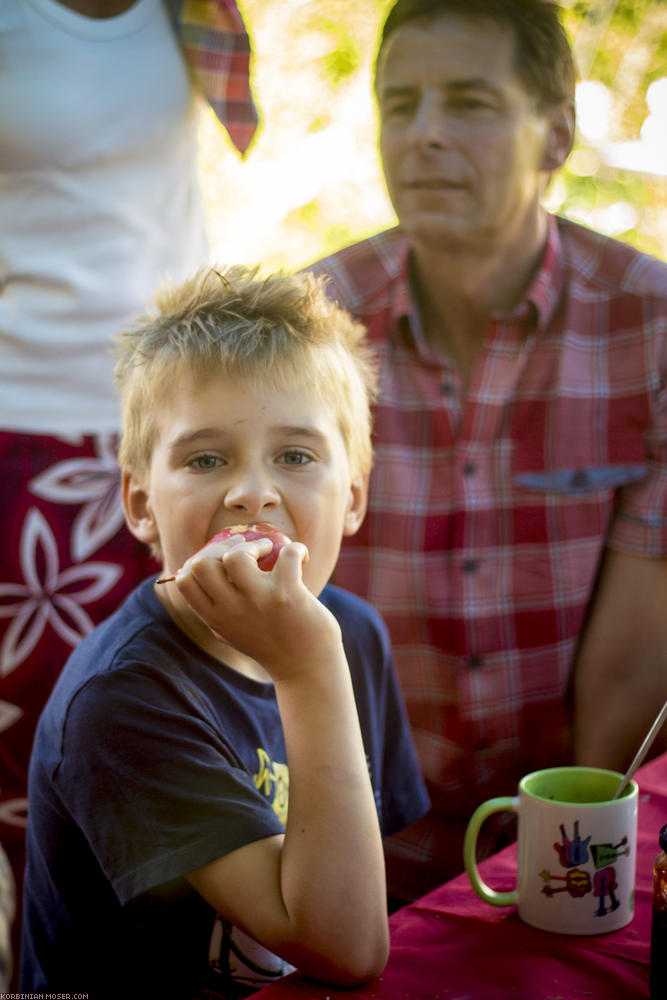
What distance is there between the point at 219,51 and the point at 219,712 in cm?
88

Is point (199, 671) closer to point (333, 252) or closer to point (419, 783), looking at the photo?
point (419, 783)

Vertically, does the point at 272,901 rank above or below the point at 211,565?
below

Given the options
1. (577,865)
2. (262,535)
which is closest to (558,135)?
(262,535)

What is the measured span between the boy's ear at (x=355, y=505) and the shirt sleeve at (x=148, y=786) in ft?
0.92

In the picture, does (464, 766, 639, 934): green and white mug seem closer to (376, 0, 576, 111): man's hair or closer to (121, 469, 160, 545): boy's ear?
(121, 469, 160, 545): boy's ear

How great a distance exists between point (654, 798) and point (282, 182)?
3.25 ft

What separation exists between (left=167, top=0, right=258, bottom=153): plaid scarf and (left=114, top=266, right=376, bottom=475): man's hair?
49 centimetres

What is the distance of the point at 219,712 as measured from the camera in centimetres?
82

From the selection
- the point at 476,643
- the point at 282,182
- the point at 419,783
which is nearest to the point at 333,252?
the point at 282,182

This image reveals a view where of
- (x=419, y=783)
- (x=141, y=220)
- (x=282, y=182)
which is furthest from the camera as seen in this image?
(x=282, y=182)

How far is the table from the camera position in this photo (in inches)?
25.9

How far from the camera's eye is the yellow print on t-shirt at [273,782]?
830 millimetres

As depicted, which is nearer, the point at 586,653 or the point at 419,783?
the point at 419,783

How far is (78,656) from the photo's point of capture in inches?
33.4
